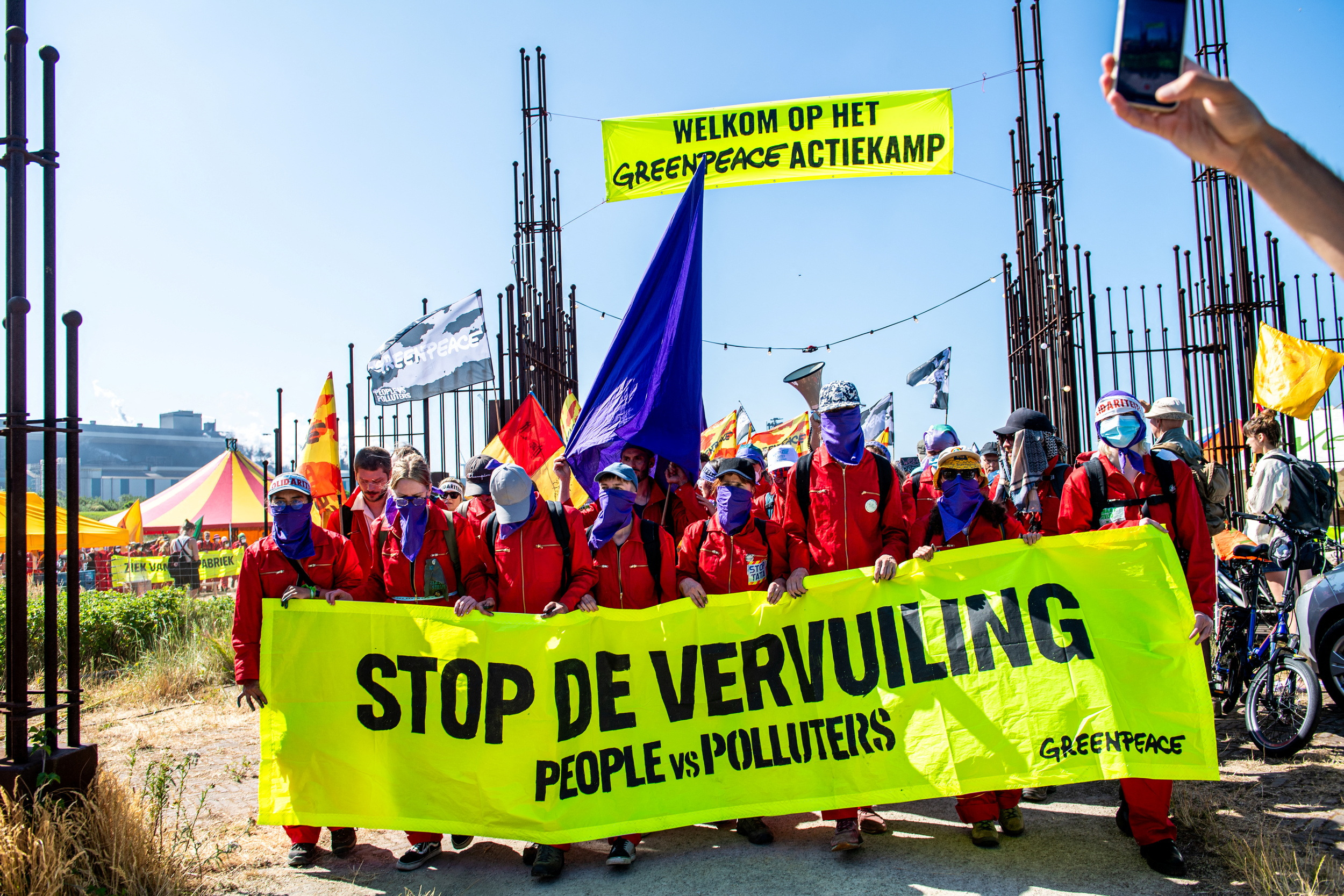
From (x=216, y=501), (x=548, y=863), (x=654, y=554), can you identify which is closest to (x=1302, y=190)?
(x=654, y=554)

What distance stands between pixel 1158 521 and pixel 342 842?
460cm

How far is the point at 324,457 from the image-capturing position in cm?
1071

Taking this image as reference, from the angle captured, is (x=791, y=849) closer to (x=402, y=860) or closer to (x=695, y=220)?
(x=402, y=860)

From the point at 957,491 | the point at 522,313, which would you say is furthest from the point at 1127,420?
the point at 522,313

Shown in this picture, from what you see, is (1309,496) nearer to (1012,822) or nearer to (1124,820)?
(1124,820)

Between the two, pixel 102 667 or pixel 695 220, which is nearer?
pixel 695 220

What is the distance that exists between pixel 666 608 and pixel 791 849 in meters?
1.36

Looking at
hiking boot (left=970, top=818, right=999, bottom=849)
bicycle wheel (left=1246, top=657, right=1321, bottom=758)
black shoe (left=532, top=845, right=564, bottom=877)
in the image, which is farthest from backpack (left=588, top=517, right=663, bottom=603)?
bicycle wheel (left=1246, top=657, right=1321, bottom=758)

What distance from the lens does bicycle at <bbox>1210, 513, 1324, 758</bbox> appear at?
16.9 feet

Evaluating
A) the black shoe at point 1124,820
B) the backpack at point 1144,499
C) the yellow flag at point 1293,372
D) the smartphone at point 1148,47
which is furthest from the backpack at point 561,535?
the yellow flag at point 1293,372

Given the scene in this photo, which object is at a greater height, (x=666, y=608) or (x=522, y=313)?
(x=522, y=313)

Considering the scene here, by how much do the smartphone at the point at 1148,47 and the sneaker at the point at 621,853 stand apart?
386 centimetres

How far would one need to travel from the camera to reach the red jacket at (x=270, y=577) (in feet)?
15.5

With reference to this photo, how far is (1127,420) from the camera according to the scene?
4516 millimetres
